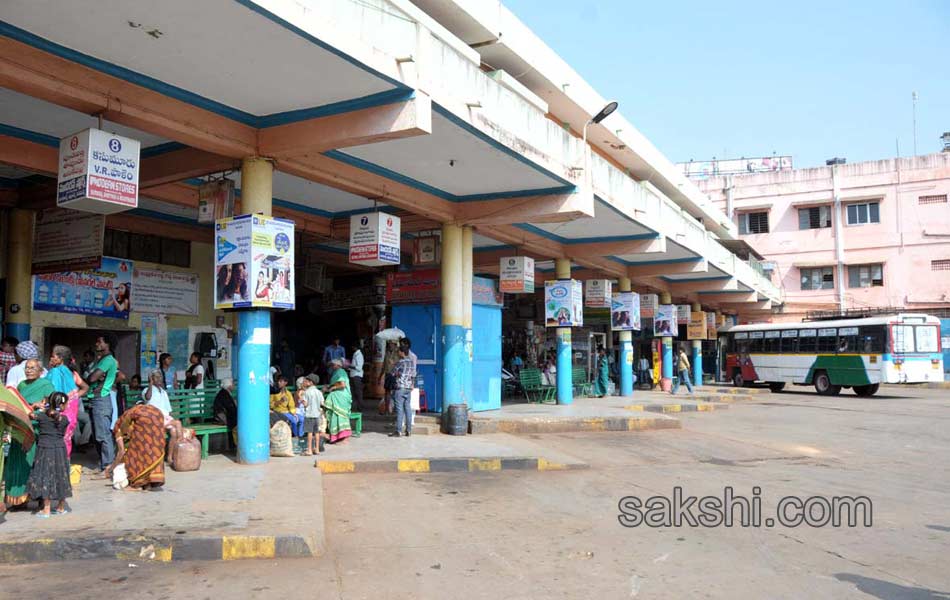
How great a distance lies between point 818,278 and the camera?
41562mm

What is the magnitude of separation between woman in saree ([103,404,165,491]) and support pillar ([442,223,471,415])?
6739mm

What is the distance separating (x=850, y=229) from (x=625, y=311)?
992 inches

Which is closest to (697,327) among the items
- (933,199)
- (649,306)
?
(649,306)

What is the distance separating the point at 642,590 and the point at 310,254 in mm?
14305

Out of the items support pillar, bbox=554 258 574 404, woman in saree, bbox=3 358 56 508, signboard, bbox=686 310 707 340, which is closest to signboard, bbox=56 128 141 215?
woman in saree, bbox=3 358 56 508

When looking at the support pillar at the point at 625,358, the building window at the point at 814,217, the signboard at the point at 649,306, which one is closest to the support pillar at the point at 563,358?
the support pillar at the point at 625,358

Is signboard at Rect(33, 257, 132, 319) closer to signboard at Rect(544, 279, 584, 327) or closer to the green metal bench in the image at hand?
signboard at Rect(544, 279, 584, 327)

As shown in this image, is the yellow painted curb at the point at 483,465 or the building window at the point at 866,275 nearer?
the yellow painted curb at the point at 483,465

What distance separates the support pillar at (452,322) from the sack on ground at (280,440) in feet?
13.6

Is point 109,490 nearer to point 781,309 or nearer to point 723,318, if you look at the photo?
point 723,318

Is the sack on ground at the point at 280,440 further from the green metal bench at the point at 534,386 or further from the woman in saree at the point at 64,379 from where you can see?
the green metal bench at the point at 534,386

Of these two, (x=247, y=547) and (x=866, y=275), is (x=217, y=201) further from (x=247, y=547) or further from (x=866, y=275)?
(x=866, y=275)

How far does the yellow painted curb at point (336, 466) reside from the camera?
31.2 ft

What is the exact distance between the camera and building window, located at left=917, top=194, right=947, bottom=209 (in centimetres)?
3772
